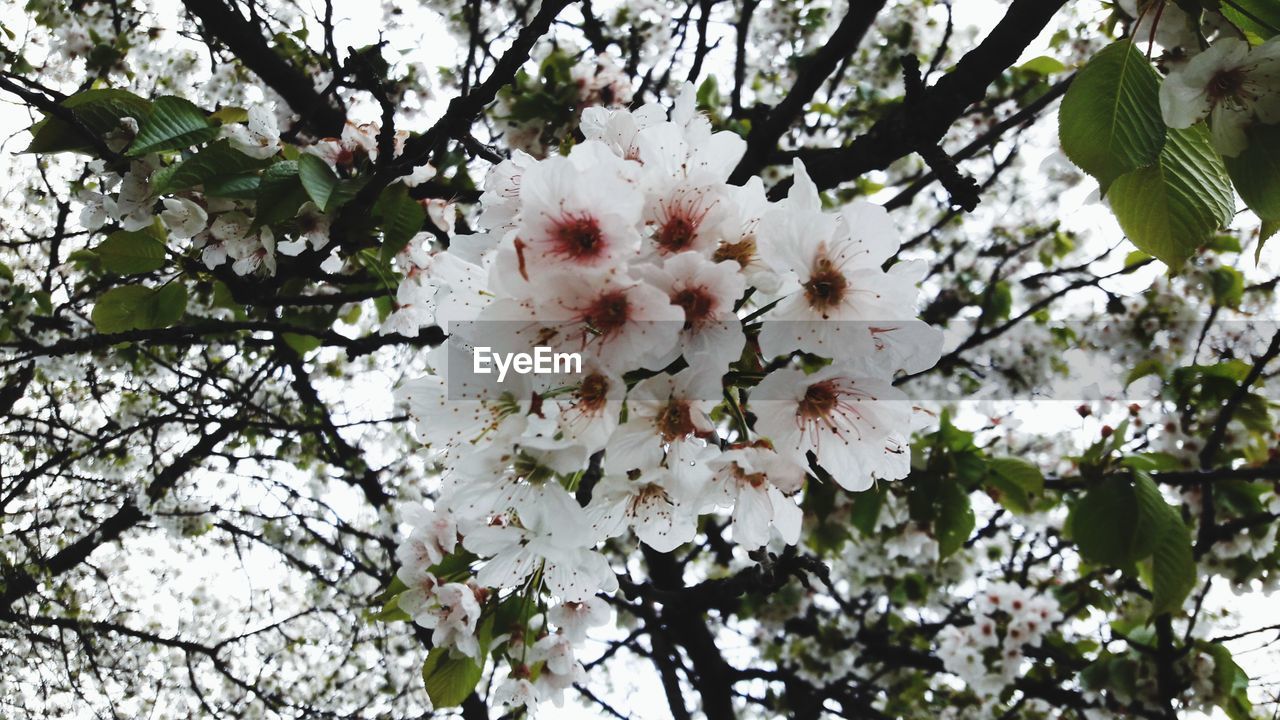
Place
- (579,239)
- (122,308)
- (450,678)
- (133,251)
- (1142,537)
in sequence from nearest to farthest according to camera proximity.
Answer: (579,239) → (450,678) → (133,251) → (122,308) → (1142,537)

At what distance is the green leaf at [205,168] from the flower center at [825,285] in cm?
106

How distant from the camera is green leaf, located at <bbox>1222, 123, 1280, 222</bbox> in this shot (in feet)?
2.83

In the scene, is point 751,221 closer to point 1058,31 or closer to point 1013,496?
point 1013,496

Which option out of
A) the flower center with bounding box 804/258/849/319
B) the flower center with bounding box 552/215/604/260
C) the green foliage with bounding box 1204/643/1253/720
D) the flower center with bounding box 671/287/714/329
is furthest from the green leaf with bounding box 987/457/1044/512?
the flower center with bounding box 552/215/604/260

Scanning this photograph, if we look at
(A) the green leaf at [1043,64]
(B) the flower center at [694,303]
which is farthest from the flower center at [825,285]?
(A) the green leaf at [1043,64]

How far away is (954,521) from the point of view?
2.37 metres

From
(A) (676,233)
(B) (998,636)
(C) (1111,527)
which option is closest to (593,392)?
(A) (676,233)

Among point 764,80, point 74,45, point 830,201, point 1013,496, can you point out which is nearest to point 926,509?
point 1013,496

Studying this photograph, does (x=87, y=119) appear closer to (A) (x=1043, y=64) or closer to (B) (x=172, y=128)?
(B) (x=172, y=128)

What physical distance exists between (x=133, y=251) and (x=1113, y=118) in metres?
1.78

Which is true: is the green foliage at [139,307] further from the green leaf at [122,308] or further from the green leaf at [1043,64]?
the green leaf at [1043,64]

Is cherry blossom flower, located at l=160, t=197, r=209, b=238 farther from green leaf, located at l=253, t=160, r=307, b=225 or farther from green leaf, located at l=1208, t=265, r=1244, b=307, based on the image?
green leaf, located at l=1208, t=265, r=1244, b=307

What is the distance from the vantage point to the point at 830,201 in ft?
10.9

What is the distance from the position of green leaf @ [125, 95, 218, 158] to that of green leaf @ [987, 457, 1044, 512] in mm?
2304
